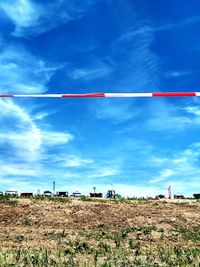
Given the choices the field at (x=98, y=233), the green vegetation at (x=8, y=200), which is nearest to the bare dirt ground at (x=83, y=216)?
the field at (x=98, y=233)

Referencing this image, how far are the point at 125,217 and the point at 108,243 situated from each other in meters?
5.35

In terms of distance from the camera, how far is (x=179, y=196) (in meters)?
43.0

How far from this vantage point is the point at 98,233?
729 inches

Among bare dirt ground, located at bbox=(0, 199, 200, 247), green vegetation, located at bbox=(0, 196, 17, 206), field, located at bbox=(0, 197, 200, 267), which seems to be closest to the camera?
field, located at bbox=(0, 197, 200, 267)

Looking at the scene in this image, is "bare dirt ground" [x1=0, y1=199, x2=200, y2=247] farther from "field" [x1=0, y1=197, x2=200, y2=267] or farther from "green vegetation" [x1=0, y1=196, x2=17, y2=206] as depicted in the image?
"green vegetation" [x1=0, y1=196, x2=17, y2=206]

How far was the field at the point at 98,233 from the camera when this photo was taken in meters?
13.0

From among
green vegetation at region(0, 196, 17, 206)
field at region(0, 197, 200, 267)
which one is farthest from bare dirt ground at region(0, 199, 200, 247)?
green vegetation at region(0, 196, 17, 206)

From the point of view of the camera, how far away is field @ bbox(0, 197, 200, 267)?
13031 mm

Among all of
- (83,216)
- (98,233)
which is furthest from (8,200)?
(98,233)

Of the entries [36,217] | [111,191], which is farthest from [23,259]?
[111,191]

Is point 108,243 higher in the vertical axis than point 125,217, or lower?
lower

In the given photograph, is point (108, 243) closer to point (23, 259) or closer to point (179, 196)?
point (23, 259)

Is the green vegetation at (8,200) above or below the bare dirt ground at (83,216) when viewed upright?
above

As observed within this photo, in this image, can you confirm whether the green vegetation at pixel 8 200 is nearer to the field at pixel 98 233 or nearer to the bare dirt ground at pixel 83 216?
the field at pixel 98 233
